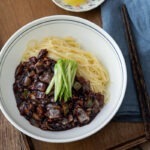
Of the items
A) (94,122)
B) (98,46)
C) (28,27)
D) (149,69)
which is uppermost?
(28,27)

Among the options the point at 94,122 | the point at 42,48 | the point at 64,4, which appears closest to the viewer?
the point at 94,122

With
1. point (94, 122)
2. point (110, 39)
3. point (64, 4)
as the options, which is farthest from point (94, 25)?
point (94, 122)

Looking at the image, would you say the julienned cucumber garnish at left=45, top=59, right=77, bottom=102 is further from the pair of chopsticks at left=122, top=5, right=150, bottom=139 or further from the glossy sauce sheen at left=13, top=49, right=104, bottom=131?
the pair of chopsticks at left=122, top=5, right=150, bottom=139

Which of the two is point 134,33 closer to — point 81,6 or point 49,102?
point 81,6

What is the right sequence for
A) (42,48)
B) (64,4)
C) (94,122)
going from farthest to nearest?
(64,4), (42,48), (94,122)

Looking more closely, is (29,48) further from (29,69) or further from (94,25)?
(94,25)

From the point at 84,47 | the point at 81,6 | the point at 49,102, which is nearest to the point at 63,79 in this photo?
the point at 49,102
